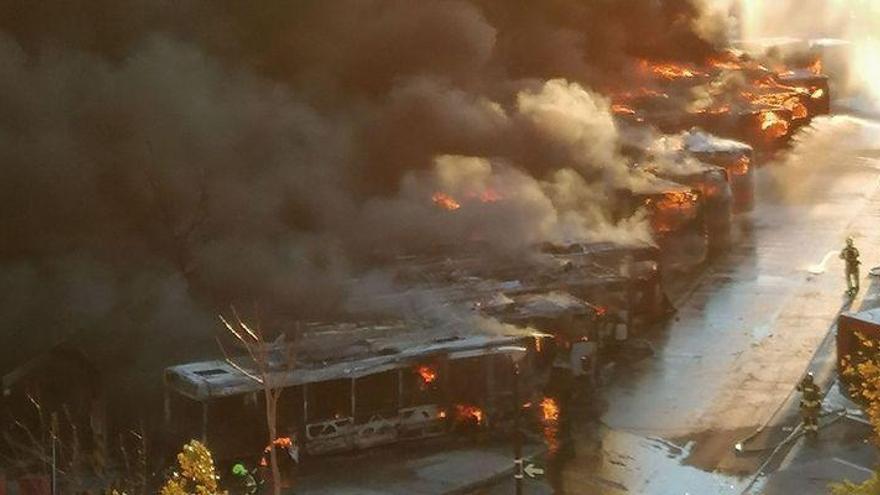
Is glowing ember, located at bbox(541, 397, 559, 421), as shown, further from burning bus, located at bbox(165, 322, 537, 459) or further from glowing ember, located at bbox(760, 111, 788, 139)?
glowing ember, located at bbox(760, 111, 788, 139)

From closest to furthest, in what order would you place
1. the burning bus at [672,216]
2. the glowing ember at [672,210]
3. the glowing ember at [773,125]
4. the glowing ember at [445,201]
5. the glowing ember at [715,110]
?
the glowing ember at [445,201] < the burning bus at [672,216] < the glowing ember at [672,210] < the glowing ember at [715,110] < the glowing ember at [773,125]

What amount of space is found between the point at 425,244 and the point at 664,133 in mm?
14403

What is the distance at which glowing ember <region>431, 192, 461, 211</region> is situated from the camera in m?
18.7

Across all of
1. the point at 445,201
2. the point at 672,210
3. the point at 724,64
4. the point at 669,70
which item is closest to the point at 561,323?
the point at 445,201

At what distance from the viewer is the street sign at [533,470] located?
12025mm

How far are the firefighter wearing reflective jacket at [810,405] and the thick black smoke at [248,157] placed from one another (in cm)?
549

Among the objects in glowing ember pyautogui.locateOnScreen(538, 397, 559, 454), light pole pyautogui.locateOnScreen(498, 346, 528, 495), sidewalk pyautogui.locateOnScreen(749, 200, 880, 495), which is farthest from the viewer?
glowing ember pyautogui.locateOnScreen(538, 397, 559, 454)

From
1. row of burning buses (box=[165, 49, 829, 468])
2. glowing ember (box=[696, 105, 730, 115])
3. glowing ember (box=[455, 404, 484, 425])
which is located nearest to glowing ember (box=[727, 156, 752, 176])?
row of burning buses (box=[165, 49, 829, 468])

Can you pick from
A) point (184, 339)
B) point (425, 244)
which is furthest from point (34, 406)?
point (425, 244)

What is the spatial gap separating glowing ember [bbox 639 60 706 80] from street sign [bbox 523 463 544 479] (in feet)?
79.0

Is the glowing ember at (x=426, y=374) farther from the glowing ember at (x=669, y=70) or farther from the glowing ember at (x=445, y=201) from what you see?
the glowing ember at (x=669, y=70)

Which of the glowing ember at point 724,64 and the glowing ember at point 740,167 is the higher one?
the glowing ember at point 724,64

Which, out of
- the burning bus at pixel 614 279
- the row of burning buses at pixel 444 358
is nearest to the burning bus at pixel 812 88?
the row of burning buses at pixel 444 358

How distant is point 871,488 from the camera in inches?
335
